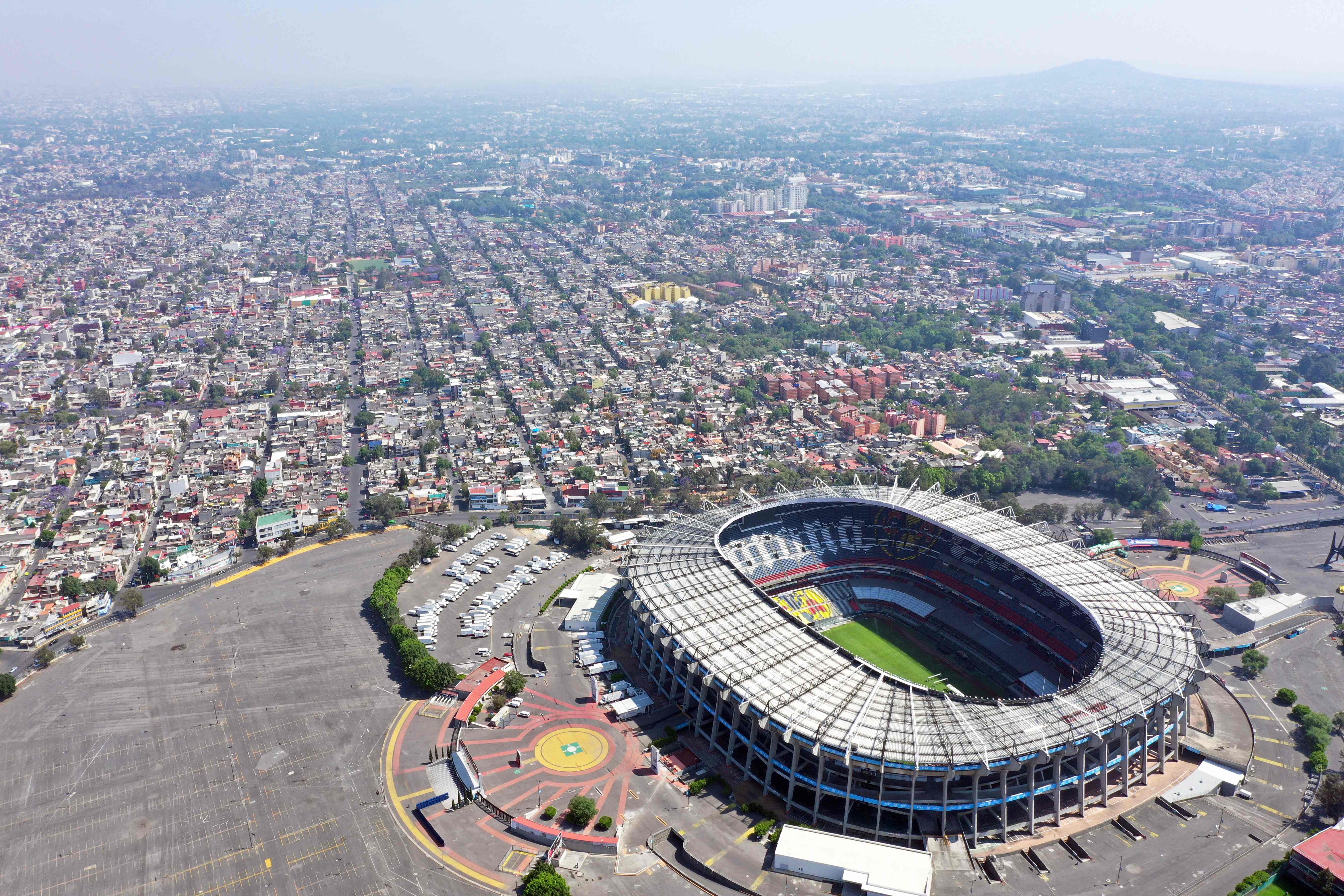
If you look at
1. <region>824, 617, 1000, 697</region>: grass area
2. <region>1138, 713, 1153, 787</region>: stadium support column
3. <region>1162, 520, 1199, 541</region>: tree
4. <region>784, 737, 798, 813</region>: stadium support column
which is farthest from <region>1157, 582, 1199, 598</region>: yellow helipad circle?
<region>784, 737, 798, 813</region>: stadium support column

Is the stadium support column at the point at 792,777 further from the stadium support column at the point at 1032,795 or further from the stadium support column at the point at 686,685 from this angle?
the stadium support column at the point at 686,685

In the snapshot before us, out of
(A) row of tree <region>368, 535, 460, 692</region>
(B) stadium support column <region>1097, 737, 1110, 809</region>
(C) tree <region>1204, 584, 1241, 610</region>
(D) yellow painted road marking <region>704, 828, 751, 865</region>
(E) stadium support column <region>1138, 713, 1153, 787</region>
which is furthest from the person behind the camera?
(C) tree <region>1204, 584, 1241, 610</region>

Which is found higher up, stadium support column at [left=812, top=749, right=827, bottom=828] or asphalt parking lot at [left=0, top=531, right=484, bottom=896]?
stadium support column at [left=812, top=749, right=827, bottom=828]

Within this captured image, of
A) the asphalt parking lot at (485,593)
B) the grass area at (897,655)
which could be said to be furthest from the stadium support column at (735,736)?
the asphalt parking lot at (485,593)

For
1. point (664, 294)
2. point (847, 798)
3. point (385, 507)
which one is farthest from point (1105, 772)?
point (664, 294)

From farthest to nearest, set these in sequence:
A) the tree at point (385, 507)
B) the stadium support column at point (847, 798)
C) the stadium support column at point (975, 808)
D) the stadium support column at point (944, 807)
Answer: the tree at point (385, 507) < the stadium support column at point (847, 798) < the stadium support column at point (975, 808) < the stadium support column at point (944, 807)

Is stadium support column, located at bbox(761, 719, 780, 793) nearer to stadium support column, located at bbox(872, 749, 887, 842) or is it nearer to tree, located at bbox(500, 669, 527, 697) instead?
stadium support column, located at bbox(872, 749, 887, 842)
